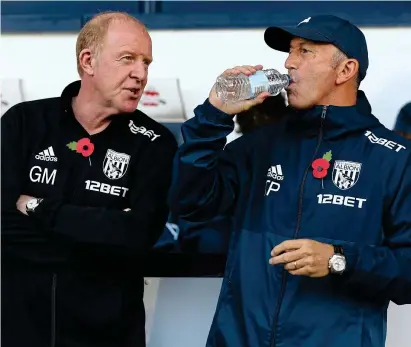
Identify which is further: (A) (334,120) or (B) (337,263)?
(A) (334,120)

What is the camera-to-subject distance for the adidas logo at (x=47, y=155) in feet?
8.92

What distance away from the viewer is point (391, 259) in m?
2.38

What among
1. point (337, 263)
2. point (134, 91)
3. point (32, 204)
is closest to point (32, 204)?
point (32, 204)

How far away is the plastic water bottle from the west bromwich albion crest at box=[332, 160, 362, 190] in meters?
0.28

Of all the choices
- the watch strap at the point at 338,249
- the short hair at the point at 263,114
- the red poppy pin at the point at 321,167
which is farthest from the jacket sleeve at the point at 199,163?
the short hair at the point at 263,114

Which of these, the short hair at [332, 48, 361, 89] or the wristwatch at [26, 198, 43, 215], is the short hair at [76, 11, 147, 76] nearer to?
the wristwatch at [26, 198, 43, 215]

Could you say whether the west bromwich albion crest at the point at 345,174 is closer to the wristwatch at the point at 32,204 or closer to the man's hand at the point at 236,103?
the man's hand at the point at 236,103

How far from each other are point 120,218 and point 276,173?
18.0 inches

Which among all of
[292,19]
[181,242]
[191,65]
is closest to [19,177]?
[181,242]

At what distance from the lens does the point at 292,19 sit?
10.5 feet

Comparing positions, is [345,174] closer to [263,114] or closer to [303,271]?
[303,271]

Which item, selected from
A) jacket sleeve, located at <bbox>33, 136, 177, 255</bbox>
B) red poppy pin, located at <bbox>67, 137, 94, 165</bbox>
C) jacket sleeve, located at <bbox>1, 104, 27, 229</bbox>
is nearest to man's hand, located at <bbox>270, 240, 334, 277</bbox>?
jacket sleeve, located at <bbox>33, 136, 177, 255</bbox>

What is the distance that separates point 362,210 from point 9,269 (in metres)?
1.04

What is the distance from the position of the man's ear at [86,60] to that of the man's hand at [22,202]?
42cm
